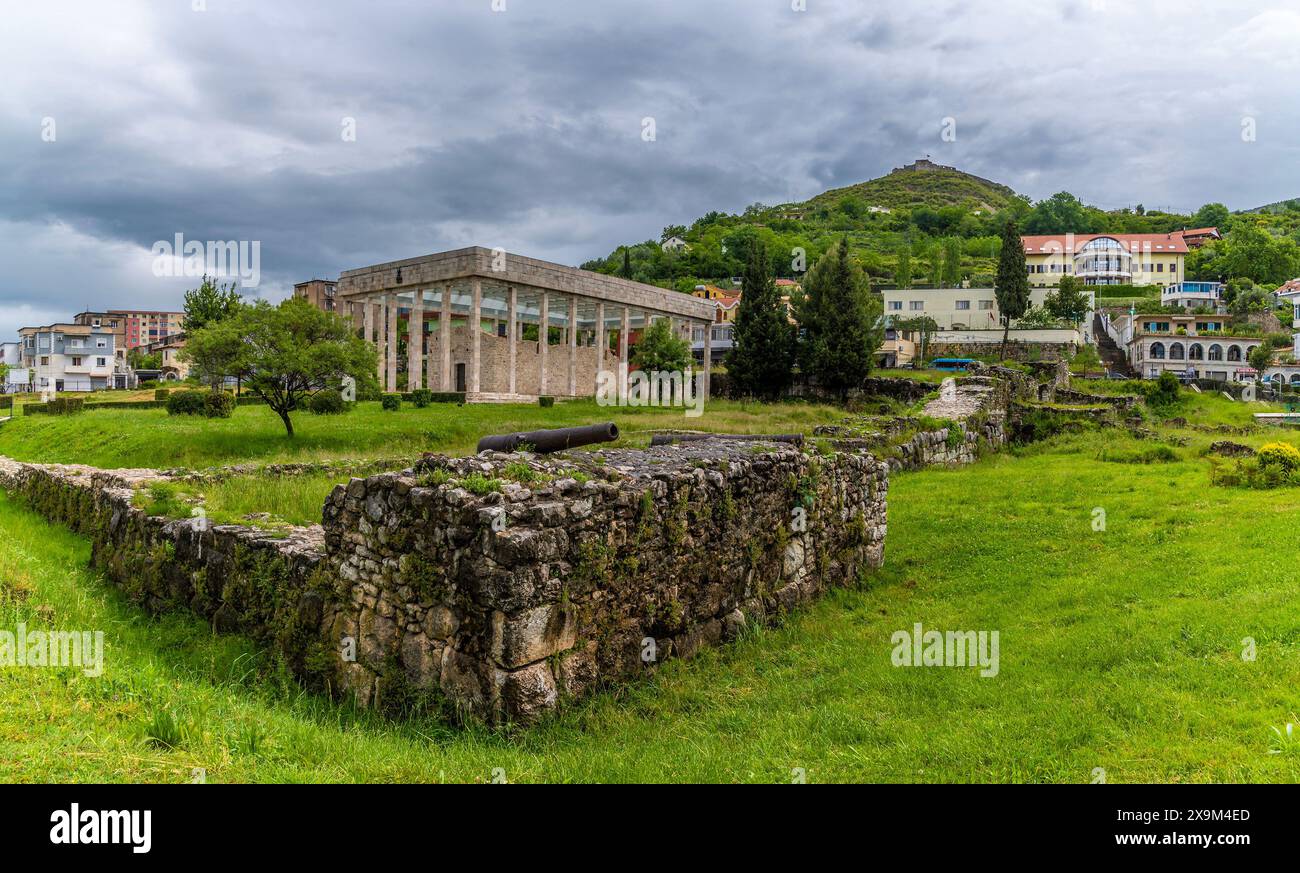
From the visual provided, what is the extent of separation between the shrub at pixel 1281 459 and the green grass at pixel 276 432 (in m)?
13.4

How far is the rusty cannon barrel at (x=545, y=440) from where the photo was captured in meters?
8.68

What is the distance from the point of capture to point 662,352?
5566 centimetres

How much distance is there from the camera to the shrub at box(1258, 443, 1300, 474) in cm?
1478

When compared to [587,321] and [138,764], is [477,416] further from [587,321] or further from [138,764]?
[587,321]

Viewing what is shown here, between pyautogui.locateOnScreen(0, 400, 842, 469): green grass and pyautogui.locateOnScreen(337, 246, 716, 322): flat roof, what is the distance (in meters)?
13.6

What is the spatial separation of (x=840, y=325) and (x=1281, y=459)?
38.3 m

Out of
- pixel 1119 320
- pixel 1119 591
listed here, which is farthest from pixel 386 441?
pixel 1119 320

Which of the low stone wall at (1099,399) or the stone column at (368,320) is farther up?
the stone column at (368,320)

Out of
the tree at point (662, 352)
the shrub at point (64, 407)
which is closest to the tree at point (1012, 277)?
the tree at point (662, 352)

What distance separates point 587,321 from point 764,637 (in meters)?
67.9

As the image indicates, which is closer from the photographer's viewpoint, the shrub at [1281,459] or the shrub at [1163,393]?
the shrub at [1281,459]

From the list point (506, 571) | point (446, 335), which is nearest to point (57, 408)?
point (446, 335)

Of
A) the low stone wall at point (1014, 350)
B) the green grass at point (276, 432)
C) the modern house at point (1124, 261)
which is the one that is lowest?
the green grass at point (276, 432)

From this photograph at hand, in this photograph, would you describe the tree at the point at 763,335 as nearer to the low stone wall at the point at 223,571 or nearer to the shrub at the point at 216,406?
the shrub at the point at 216,406
